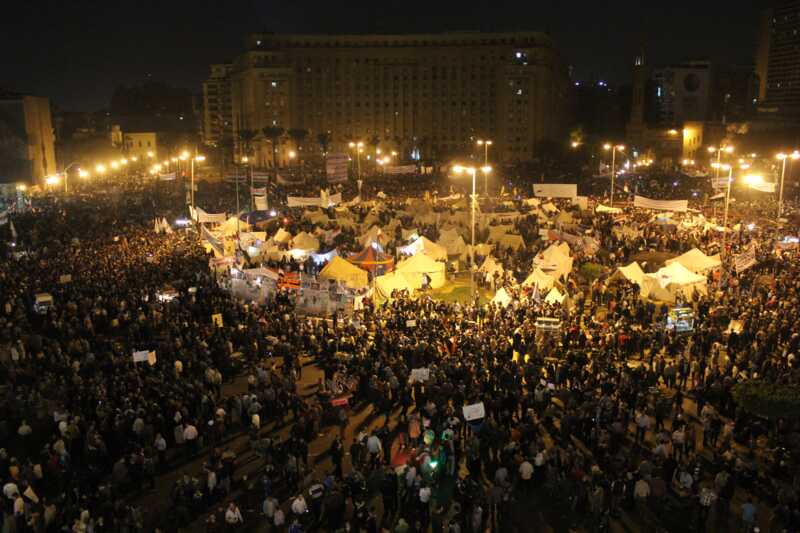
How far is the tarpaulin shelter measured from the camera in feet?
91.5

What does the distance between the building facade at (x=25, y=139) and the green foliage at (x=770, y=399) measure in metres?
56.0

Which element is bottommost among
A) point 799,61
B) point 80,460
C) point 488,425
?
point 80,460

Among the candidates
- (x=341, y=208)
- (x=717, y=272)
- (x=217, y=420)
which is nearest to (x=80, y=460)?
(x=217, y=420)

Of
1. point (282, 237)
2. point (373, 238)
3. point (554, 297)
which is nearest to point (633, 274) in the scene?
point (554, 297)

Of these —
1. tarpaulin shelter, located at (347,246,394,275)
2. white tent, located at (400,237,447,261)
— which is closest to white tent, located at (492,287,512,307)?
tarpaulin shelter, located at (347,246,394,275)

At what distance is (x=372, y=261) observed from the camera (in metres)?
27.9

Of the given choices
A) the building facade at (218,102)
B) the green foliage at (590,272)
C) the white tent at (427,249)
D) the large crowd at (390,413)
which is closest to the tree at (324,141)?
the building facade at (218,102)

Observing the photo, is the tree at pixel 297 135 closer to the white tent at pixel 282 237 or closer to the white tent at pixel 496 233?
the white tent at pixel 282 237

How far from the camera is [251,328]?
20391 millimetres

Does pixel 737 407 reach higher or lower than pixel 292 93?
lower

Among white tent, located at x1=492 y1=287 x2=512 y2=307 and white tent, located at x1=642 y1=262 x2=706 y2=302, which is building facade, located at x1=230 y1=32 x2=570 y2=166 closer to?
white tent, located at x1=642 y1=262 x2=706 y2=302

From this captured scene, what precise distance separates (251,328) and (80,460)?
23.4 feet

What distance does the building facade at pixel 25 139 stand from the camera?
195 feet

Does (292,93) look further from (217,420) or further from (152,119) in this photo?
(217,420)
